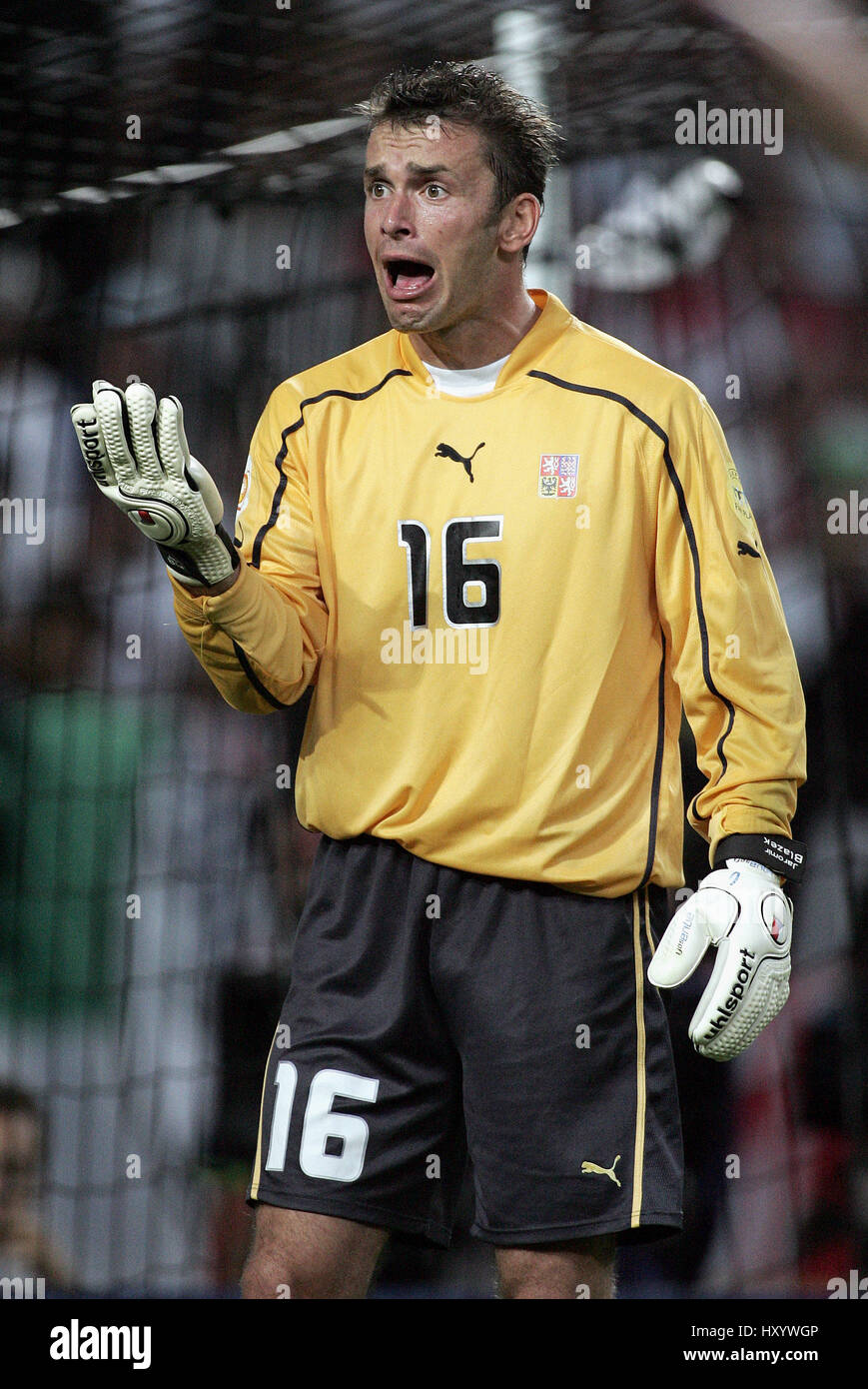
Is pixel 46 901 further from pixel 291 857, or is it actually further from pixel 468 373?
pixel 468 373

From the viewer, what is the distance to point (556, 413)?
1.91 meters

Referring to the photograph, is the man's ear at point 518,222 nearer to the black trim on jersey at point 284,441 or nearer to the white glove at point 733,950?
the black trim on jersey at point 284,441

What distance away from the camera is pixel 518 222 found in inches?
77.6

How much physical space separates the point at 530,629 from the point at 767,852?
365 mm

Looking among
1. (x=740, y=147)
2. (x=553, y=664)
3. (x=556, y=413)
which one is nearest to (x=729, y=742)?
(x=553, y=664)

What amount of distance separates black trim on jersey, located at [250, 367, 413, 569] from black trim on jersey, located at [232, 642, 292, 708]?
146mm

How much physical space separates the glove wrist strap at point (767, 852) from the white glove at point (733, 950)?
14 mm

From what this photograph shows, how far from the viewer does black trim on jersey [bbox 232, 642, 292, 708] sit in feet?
5.97

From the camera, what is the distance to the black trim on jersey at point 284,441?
195cm
